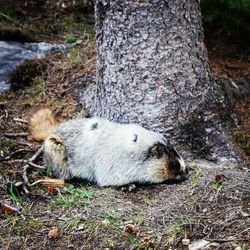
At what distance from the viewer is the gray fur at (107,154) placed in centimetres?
552

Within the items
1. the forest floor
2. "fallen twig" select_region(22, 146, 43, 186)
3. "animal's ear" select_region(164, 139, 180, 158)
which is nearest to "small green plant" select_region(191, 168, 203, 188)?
the forest floor

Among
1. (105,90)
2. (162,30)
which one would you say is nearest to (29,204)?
(105,90)

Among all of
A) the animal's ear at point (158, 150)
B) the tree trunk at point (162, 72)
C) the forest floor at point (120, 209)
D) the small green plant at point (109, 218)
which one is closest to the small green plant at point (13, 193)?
the forest floor at point (120, 209)

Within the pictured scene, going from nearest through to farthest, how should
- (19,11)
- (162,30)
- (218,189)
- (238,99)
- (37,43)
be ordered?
(218,189)
(162,30)
(238,99)
(37,43)
(19,11)

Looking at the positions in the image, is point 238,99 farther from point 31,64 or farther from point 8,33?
point 8,33

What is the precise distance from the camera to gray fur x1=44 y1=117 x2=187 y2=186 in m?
5.52

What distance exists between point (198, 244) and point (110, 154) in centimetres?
143

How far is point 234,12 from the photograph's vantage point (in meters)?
7.48

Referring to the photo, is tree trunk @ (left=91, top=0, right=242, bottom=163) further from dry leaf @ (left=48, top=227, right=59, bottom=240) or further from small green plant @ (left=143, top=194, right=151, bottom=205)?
dry leaf @ (left=48, top=227, right=59, bottom=240)

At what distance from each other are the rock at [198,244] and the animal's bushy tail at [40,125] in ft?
7.53

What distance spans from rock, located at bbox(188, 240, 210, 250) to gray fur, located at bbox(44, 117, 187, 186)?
1.01 metres

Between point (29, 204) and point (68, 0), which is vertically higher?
point (68, 0)

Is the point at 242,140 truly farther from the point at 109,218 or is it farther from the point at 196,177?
the point at 109,218

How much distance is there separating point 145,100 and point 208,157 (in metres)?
0.82
